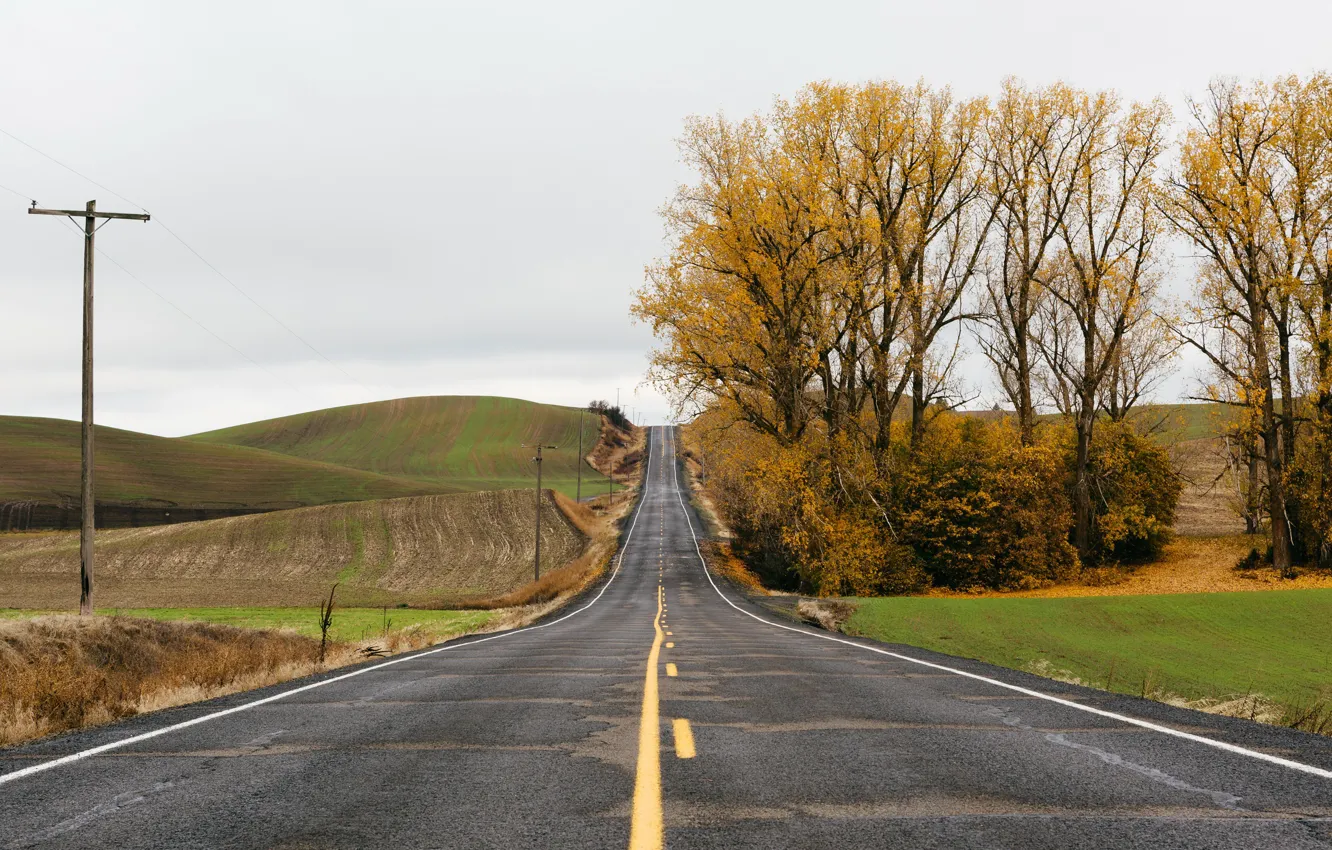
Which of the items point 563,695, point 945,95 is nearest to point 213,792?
point 563,695

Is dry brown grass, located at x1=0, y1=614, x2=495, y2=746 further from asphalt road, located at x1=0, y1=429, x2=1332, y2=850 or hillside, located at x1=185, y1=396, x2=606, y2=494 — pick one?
hillside, located at x1=185, y1=396, x2=606, y2=494

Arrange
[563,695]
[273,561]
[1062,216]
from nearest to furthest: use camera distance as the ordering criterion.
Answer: [563,695]
[1062,216]
[273,561]

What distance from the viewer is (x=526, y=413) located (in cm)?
18125

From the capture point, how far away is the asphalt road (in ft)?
14.6

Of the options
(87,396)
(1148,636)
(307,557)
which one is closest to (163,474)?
(307,557)

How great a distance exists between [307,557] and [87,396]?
162 ft

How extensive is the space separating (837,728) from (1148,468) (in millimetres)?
45221

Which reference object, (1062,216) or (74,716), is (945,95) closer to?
(1062,216)

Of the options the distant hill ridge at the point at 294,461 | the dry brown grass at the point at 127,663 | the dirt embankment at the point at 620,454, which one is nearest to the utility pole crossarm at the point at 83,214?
the dry brown grass at the point at 127,663

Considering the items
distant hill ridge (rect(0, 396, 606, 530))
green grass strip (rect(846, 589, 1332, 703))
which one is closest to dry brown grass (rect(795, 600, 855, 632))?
green grass strip (rect(846, 589, 1332, 703))

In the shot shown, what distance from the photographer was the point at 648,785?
17.4 feet

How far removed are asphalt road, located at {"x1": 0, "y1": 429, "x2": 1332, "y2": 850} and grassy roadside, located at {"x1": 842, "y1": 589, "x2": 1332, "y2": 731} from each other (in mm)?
4168

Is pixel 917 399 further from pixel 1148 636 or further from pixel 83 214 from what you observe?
pixel 83 214

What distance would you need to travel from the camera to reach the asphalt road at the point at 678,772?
4453mm
